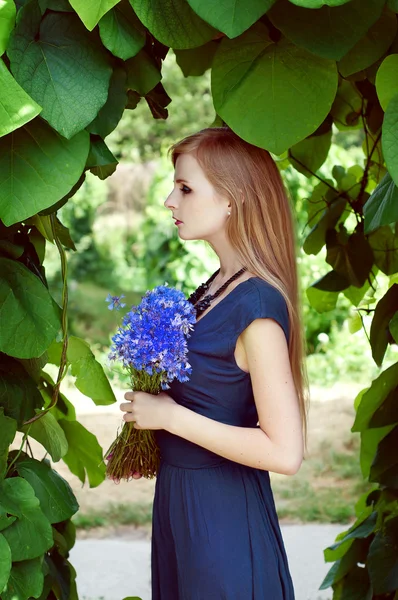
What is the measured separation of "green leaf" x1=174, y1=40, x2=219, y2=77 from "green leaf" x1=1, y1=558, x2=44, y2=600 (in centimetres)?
102

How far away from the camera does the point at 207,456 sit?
1643 mm

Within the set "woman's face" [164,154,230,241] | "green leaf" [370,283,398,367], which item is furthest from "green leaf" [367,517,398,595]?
"woman's face" [164,154,230,241]

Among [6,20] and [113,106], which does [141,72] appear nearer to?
[113,106]

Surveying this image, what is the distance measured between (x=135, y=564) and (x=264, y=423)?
2.52m

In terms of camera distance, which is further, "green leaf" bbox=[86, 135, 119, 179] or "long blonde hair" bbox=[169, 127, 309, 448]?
"long blonde hair" bbox=[169, 127, 309, 448]

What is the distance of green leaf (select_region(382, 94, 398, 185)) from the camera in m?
1.07

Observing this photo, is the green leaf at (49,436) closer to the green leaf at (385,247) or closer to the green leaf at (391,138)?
the green leaf at (391,138)

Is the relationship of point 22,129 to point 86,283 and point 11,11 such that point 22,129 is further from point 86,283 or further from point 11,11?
point 86,283

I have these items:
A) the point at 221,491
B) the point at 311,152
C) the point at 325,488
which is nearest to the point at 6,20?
the point at 221,491

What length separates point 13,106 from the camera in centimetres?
101

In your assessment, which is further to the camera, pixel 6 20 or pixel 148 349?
pixel 148 349

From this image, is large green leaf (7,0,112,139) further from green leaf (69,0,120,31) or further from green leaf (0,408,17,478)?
green leaf (0,408,17,478)

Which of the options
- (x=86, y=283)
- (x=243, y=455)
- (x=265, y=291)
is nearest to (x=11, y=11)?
(x=265, y=291)

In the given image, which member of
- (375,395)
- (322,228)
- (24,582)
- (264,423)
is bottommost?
(24,582)
